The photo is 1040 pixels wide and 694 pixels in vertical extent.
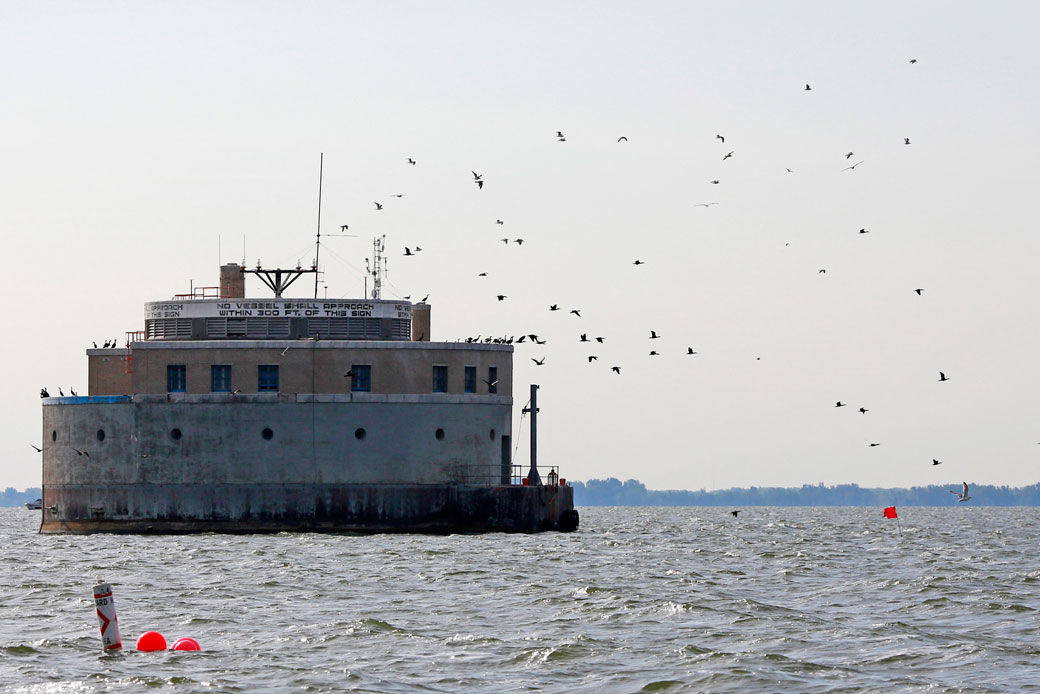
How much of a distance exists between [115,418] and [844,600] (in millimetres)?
39779

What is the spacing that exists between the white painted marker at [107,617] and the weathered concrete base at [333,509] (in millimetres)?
38660

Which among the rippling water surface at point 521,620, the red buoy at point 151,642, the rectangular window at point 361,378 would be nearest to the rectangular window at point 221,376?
the rectangular window at point 361,378

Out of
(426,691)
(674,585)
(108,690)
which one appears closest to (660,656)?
(426,691)

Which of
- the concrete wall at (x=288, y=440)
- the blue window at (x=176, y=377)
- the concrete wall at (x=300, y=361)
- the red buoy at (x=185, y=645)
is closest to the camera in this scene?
the red buoy at (x=185, y=645)

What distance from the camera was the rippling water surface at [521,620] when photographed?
2898cm

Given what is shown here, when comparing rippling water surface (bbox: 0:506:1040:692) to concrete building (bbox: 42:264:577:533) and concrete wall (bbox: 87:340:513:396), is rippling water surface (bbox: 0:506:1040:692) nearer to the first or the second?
concrete building (bbox: 42:264:577:533)

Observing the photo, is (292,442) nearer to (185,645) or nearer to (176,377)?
(176,377)

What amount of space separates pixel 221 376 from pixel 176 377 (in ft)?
6.78

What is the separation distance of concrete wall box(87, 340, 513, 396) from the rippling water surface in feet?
40.7

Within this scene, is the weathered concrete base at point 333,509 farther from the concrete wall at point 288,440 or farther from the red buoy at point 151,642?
the red buoy at point 151,642

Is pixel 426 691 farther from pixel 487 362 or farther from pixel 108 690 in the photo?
pixel 487 362

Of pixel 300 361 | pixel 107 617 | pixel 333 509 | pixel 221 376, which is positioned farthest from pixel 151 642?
pixel 221 376

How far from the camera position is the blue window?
7244 centimetres

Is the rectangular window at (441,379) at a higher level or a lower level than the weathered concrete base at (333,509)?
higher
